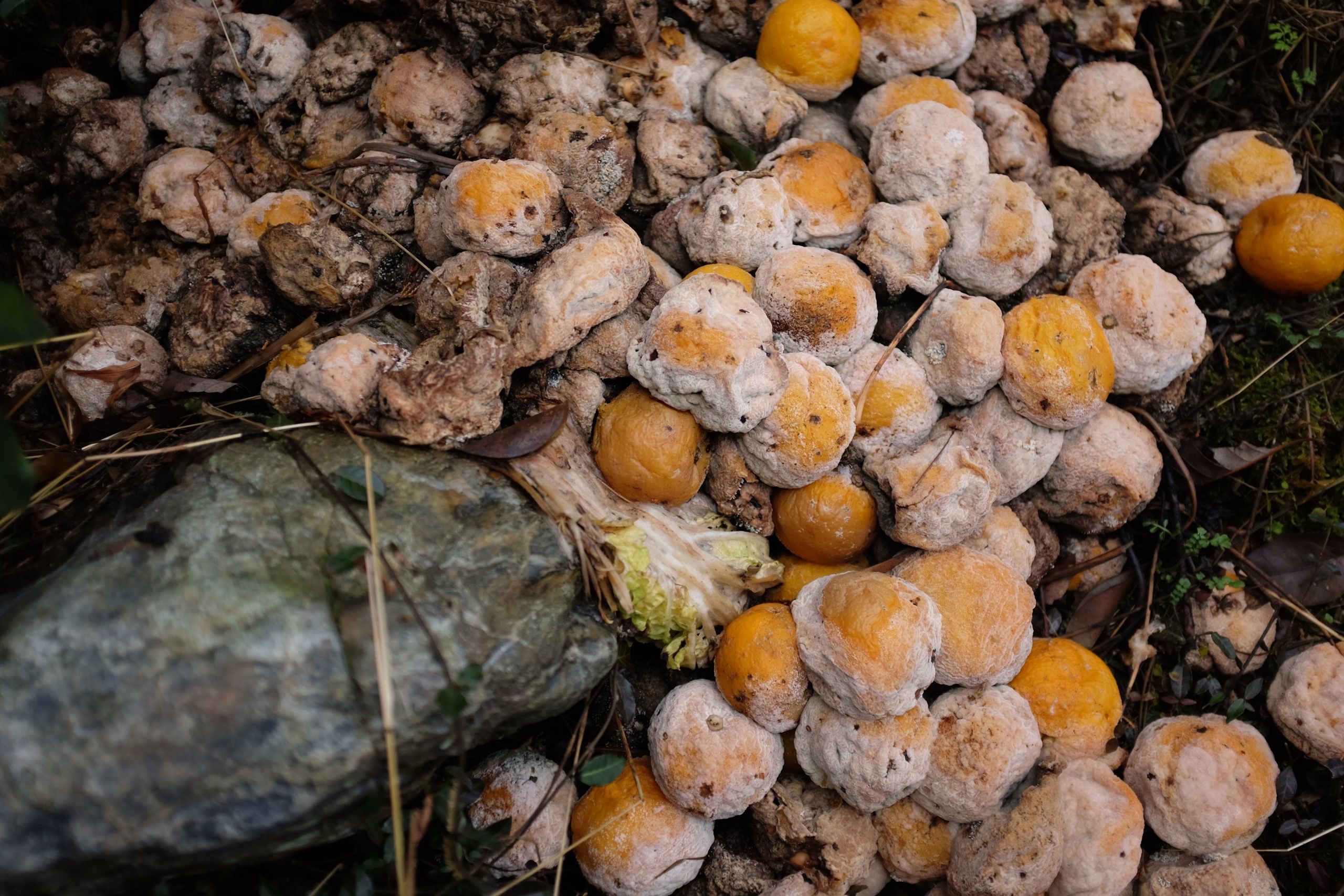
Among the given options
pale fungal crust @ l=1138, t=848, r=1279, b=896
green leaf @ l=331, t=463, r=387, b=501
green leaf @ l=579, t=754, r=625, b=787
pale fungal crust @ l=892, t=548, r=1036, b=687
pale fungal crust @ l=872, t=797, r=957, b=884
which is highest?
green leaf @ l=331, t=463, r=387, b=501

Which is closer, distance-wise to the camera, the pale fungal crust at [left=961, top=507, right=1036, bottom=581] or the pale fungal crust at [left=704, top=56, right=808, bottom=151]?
the pale fungal crust at [left=961, top=507, right=1036, bottom=581]

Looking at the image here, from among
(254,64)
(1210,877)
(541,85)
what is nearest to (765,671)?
(1210,877)

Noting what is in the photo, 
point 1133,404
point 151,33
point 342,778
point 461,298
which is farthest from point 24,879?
point 1133,404

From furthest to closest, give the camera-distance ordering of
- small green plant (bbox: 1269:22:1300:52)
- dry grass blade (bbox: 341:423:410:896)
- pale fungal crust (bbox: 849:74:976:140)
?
small green plant (bbox: 1269:22:1300:52), pale fungal crust (bbox: 849:74:976:140), dry grass blade (bbox: 341:423:410:896)

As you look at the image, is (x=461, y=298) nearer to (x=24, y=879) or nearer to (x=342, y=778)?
(x=342, y=778)

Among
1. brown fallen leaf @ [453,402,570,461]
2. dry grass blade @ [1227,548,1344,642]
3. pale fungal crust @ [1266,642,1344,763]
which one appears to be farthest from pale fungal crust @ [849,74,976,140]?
pale fungal crust @ [1266,642,1344,763]

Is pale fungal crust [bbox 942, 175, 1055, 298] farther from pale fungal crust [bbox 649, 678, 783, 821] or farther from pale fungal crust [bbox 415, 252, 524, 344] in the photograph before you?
pale fungal crust [bbox 649, 678, 783, 821]

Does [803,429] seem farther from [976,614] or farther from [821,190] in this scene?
[821,190]
